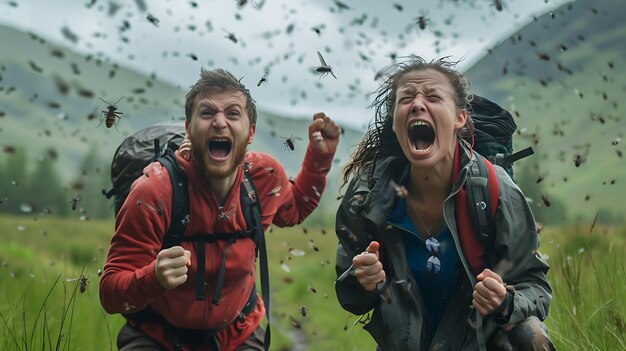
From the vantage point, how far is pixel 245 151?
5.40 metres

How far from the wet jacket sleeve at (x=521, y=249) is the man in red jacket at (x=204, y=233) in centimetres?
182

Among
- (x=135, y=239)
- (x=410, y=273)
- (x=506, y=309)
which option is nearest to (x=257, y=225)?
(x=135, y=239)

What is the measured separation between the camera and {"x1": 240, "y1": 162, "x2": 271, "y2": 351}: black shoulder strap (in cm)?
524

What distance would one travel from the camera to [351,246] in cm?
478

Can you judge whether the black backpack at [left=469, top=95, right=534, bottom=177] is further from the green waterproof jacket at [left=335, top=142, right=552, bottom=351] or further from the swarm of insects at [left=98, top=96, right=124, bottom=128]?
the swarm of insects at [left=98, top=96, right=124, bottom=128]

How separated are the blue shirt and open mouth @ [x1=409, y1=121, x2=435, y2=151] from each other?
45cm

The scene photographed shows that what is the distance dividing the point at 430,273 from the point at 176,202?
5.74 ft

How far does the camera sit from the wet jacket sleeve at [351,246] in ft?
15.4

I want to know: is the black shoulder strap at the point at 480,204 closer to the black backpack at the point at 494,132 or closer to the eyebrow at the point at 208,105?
the black backpack at the point at 494,132

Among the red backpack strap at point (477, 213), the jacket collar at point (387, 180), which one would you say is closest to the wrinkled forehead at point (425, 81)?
the jacket collar at point (387, 180)

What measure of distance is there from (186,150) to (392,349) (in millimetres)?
2026

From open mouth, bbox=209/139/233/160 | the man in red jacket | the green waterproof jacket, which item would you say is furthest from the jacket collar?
open mouth, bbox=209/139/233/160

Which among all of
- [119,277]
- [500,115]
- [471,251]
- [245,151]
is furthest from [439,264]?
[119,277]

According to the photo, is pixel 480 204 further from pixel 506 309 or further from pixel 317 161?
pixel 317 161
